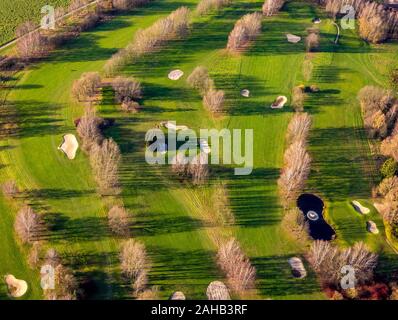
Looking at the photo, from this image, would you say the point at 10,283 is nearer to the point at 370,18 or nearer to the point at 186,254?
the point at 186,254

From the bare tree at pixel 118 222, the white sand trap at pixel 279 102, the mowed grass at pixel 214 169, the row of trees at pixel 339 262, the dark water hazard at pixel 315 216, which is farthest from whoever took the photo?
the white sand trap at pixel 279 102

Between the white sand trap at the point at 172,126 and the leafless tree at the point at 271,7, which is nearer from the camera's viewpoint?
the white sand trap at the point at 172,126

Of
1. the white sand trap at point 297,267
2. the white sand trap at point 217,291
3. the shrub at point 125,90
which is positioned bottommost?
the white sand trap at point 217,291

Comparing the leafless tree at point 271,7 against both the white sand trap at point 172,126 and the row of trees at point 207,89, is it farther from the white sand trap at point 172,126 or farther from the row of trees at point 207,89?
the white sand trap at point 172,126

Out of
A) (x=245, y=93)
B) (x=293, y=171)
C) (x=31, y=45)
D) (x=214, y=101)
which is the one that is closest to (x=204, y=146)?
(x=214, y=101)

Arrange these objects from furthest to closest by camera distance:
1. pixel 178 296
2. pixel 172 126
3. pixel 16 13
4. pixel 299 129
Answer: pixel 16 13 → pixel 172 126 → pixel 299 129 → pixel 178 296

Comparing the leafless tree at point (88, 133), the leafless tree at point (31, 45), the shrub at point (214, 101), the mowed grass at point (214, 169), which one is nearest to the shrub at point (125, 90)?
the mowed grass at point (214, 169)

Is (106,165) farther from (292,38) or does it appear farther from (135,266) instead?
(292,38)
